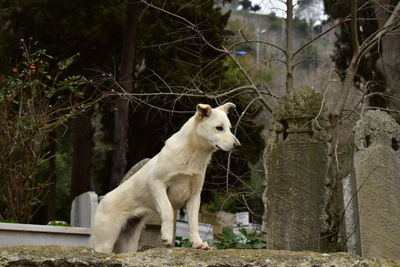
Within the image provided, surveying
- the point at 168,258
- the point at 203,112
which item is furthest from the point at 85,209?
the point at 168,258

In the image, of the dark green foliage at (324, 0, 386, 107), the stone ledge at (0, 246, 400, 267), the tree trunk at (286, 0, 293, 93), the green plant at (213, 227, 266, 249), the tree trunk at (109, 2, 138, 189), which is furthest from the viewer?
the dark green foliage at (324, 0, 386, 107)

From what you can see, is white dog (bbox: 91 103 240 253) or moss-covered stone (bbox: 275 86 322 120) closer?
white dog (bbox: 91 103 240 253)

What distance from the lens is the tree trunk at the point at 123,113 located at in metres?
14.2

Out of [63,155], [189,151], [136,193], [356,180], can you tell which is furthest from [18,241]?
[63,155]

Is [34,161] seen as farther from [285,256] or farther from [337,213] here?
[285,256]

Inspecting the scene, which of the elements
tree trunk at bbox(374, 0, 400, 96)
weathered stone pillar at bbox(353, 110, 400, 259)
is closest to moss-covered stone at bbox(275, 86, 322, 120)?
weathered stone pillar at bbox(353, 110, 400, 259)

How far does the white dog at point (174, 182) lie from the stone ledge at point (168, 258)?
88 cm

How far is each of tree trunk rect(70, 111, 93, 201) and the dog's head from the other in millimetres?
11208

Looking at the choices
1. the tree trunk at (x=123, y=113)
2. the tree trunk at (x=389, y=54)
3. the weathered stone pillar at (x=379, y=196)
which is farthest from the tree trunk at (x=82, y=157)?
the weathered stone pillar at (x=379, y=196)

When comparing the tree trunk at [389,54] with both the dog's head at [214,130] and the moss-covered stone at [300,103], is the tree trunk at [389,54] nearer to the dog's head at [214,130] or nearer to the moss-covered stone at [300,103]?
the moss-covered stone at [300,103]

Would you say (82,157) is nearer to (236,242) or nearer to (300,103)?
(236,242)

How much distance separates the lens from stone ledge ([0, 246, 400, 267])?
3.75 meters

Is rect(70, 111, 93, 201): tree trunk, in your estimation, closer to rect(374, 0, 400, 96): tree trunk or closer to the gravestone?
rect(374, 0, 400, 96): tree trunk

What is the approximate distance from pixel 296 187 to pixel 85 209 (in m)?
2.53
